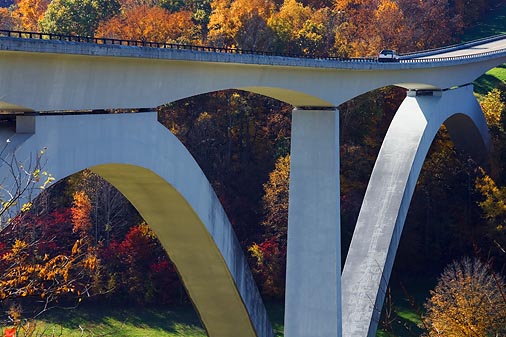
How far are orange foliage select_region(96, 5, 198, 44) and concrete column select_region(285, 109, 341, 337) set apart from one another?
883 inches

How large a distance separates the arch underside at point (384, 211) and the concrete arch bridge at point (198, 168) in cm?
5

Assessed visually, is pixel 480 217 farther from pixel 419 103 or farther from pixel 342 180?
pixel 419 103

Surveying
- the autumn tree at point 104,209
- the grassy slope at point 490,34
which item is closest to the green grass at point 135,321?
the autumn tree at point 104,209

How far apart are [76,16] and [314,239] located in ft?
96.4

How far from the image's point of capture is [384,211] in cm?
3139

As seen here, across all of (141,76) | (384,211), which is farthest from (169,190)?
(384,211)

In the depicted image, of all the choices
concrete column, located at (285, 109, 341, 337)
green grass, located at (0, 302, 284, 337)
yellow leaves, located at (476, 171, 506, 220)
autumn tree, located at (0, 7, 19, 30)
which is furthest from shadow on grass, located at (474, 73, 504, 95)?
concrete column, located at (285, 109, 341, 337)

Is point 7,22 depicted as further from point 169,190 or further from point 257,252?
point 169,190

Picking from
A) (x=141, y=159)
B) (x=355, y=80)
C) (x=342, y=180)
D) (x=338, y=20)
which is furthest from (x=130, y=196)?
(x=338, y=20)

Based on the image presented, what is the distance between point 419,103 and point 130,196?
19.4m

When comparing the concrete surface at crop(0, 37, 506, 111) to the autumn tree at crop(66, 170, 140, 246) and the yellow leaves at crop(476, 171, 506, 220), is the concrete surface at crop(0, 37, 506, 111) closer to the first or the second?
the yellow leaves at crop(476, 171, 506, 220)

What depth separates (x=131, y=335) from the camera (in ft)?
123

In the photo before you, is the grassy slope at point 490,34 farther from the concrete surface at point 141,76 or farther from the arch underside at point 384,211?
the concrete surface at point 141,76

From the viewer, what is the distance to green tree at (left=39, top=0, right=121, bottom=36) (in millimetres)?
48875
